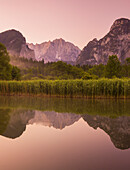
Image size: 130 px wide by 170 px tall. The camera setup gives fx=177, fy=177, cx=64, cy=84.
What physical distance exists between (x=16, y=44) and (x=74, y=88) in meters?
126

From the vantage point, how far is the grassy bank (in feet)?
42.0

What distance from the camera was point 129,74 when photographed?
48.7 meters

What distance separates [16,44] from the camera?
13075cm

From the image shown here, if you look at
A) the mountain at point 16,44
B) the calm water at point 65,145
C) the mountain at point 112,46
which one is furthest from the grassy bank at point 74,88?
the mountain at point 112,46

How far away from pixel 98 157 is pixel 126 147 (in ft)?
2.71

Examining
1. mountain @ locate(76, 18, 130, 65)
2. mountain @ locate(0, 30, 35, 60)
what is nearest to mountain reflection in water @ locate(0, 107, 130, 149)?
mountain @ locate(0, 30, 35, 60)

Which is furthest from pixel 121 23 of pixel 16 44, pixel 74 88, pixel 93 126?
pixel 93 126

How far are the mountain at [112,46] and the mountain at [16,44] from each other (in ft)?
145

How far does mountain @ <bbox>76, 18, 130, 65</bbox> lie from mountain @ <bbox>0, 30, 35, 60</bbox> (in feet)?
145

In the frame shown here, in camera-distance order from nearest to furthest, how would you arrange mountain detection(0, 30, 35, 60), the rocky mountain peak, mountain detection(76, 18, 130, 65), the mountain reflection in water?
the mountain reflection in water < mountain detection(0, 30, 35, 60) < mountain detection(76, 18, 130, 65) < the rocky mountain peak

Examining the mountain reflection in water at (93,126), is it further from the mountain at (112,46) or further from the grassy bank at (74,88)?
the mountain at (112,46)

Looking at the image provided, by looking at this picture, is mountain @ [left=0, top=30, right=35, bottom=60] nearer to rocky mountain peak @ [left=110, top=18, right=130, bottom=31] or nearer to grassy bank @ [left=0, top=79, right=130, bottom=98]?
rocky mountain peak @ [left=110, top=18, right=130, bottom=31]

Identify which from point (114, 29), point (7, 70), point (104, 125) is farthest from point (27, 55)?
point (104, 125)

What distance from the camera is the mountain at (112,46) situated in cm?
13075
